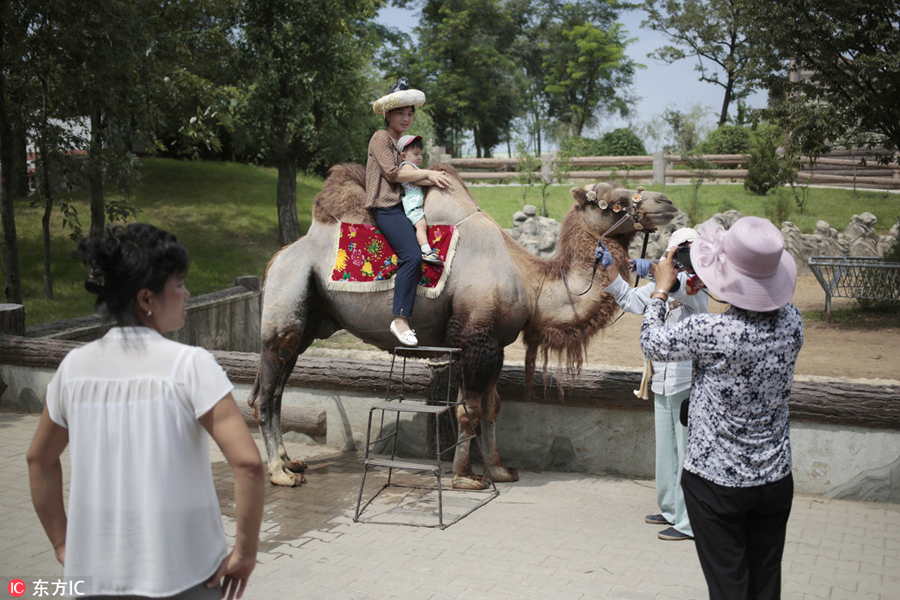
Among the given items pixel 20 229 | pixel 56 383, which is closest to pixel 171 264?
pixel 56 383

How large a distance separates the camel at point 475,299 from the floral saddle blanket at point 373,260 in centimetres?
7

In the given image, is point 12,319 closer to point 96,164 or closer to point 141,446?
point 96,164

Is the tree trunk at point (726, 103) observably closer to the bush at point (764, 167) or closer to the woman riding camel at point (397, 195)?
the bush at point (764, 167)

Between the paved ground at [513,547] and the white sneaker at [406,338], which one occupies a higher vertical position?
the white sneaker at [406,338]

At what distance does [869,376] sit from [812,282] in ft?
27.8

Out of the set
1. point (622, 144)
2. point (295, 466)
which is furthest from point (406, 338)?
point (622, 144)

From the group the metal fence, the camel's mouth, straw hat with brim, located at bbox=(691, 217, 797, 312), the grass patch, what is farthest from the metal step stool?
the metal fence

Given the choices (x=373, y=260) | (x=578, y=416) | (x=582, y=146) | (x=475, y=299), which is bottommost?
(x=578, y=416)

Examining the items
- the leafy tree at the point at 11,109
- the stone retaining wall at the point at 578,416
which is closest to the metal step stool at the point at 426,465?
the stone retaining wall at the point at 578,416

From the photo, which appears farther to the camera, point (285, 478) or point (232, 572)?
point (285, 478)

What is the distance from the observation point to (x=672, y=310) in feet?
16.3

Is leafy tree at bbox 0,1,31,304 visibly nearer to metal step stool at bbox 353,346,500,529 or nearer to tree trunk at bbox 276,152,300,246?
metal step stool at bbox 353,346,500,529

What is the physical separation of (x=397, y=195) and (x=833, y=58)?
33.7 ft

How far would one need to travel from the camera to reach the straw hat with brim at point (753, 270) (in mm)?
2895
